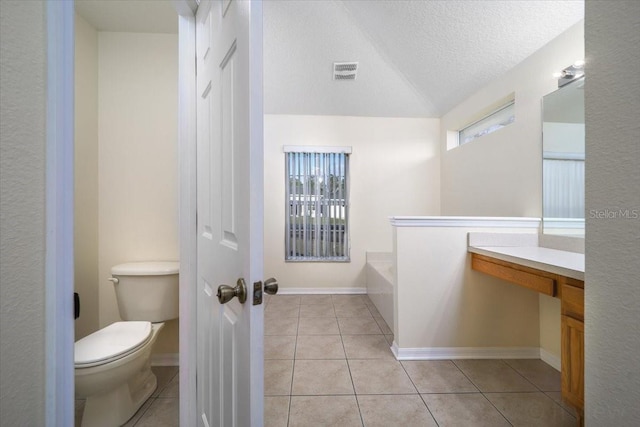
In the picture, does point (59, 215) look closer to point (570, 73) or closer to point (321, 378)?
point (321, 378)

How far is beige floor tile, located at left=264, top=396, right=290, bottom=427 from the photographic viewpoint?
1319mm

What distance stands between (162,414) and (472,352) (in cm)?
209

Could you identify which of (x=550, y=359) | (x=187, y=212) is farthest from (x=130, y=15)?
(x=550, y=359)

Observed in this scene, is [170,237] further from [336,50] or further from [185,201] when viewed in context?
[336,50]

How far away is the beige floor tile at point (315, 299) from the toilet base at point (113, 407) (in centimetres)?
186

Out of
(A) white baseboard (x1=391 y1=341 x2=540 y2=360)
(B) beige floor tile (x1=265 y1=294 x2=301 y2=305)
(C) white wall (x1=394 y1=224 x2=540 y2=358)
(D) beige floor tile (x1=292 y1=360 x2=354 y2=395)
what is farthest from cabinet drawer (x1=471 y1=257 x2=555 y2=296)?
(B) beige floor tile (x1=265 y1=294 x2=301 y2=305)

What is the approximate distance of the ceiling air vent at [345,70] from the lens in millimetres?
2736

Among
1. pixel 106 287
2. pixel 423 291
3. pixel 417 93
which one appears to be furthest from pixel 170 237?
pixel 417 93

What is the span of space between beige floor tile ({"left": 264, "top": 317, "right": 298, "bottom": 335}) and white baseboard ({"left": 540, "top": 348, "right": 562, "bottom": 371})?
1.93 m

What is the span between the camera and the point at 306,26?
250 cm

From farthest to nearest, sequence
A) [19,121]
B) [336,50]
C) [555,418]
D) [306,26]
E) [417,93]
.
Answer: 1. [417,93]
2. [336,50]
3. [306,26]
4. [555,418]
5. [19,121]

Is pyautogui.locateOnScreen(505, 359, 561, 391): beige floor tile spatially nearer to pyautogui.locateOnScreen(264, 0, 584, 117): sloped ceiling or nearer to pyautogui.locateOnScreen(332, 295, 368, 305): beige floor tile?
pyautogui.locateOnScreen(332, 295, 368, 305): beige floor tile

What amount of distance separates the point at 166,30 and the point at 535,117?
2.72 m

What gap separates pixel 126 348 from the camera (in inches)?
47.1
